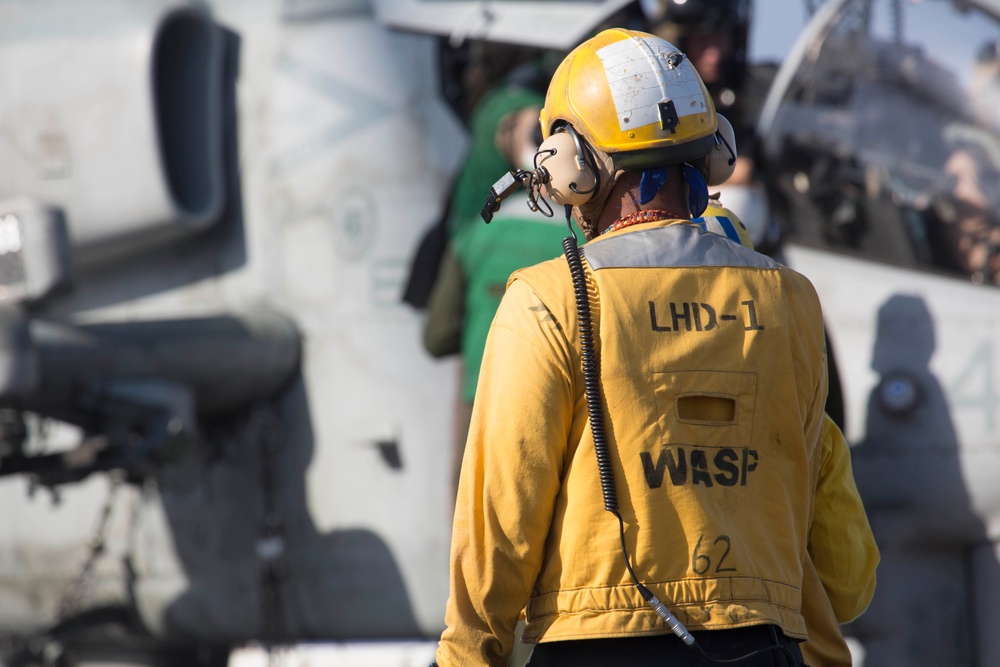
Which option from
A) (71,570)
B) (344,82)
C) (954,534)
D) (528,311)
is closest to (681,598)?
(528,311)

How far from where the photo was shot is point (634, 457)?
1.75 m

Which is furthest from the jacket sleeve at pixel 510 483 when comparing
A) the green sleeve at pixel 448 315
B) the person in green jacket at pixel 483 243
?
the green sleeve at pixel 448 315

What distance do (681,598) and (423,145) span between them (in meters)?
3.59

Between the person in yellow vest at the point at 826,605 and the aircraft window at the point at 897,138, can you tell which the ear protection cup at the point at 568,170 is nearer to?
the person in yellow vest at the point at 826,605

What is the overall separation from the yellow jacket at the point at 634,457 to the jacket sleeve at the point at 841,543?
0.27 metres

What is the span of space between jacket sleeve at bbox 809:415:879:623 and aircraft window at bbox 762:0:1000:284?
2.26 meters

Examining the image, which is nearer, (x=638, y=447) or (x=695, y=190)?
(x=638, y=447)

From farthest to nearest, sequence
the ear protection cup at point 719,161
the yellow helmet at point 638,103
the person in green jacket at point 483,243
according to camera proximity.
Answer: the person in green jacket at point 483,243 < the ear protection cup at point 719,161 < the yellow helmet at point 638,103

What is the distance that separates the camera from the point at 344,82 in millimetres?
5090

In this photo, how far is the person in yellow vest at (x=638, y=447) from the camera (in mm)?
1726

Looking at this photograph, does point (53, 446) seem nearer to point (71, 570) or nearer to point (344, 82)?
point (71, 570)

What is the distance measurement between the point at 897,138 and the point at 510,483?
9.82 ft

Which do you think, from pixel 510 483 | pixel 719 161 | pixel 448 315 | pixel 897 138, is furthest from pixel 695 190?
pixel 448 315

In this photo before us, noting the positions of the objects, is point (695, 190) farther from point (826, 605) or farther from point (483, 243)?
point (483, 243)
